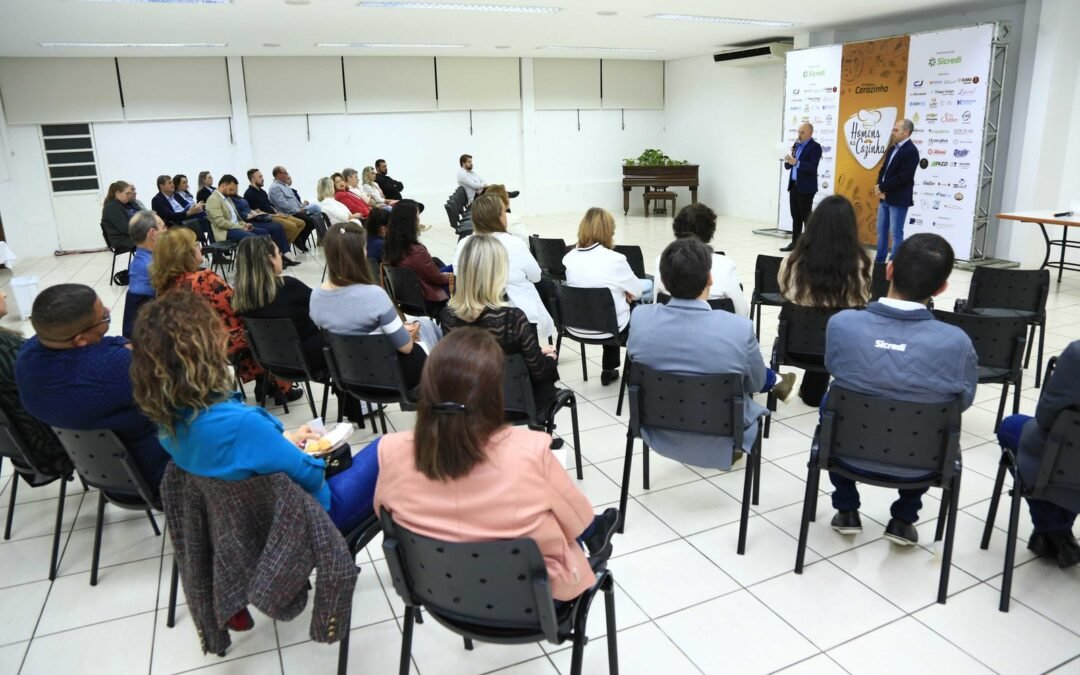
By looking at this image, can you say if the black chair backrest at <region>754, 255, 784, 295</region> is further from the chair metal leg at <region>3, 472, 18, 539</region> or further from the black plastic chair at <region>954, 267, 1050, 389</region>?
the chair metal leg at <region>3, 472, 18, 539</region>

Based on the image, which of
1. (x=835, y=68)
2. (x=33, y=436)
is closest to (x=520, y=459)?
(x=33, y=436)

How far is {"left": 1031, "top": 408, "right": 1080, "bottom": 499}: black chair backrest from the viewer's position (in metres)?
2.11

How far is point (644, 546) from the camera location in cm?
287

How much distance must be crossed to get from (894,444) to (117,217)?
8777 mm

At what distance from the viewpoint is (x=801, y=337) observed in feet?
12.1

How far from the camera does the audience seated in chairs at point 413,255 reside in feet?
15.3

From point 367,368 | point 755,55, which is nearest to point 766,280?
point 367,368

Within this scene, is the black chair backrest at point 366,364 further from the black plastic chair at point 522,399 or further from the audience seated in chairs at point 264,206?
the audience seated in chairs at point 264,206

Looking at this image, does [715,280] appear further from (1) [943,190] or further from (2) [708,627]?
(1) [943,190]

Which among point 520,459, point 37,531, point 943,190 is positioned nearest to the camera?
point 520,459

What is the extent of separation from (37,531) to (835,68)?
9.92m

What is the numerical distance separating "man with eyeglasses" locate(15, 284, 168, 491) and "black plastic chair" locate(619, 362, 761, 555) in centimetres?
180

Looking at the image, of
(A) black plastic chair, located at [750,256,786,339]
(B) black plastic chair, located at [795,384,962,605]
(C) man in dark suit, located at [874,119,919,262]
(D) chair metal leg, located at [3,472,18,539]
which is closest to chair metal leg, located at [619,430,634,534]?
(B) black plastic chair, located at [795,384,962,605]

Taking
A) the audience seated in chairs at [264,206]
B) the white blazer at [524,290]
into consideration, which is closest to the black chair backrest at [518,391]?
the white blazer at [524,290]
